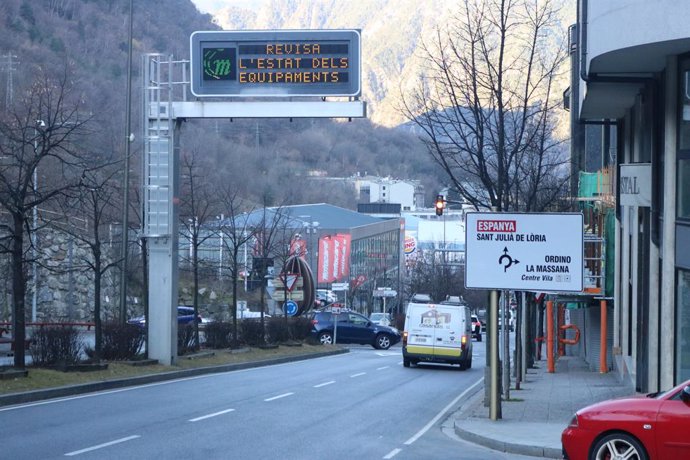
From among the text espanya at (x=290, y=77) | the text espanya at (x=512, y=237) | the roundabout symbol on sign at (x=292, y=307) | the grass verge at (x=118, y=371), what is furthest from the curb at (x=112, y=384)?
the roundabout symbol on sign at (x=292, y=307)

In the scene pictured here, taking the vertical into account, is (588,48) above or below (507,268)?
above

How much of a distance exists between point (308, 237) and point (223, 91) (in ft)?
171

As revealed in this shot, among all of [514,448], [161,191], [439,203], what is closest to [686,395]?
[514,448]

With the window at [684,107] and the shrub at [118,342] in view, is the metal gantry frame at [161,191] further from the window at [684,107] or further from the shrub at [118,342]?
the window at [684,107]

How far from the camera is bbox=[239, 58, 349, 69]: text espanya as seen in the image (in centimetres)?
2267

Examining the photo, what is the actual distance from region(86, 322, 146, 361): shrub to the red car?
615 inches

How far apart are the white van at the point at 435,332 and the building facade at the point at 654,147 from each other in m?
10.5

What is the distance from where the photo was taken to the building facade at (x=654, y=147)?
1429 cm

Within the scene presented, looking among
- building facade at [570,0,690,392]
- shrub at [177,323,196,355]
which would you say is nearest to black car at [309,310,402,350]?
shrub at [177,323,196,355]

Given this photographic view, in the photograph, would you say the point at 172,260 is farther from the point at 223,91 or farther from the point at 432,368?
the point at 432,368

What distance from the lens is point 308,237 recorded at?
75125 mm

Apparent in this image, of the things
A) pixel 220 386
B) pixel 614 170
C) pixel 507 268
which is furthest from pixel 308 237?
pixel 507 268

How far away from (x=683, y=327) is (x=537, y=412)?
12.1 feet

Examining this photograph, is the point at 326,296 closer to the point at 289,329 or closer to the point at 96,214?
the point at 289,329
